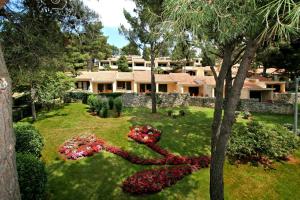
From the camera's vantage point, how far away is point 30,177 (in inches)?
365

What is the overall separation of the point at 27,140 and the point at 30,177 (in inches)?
201

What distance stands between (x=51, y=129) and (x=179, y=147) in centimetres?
1063

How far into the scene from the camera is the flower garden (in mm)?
12406

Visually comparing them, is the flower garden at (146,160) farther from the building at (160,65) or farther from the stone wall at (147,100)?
the building at (160,65)

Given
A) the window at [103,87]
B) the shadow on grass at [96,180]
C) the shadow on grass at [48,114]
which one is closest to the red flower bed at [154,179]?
the shadow on grass at [96,180]

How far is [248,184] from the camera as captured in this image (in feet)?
42.1

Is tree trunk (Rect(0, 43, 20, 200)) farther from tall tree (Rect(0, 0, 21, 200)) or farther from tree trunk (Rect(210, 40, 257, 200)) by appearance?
tree trunk (Rect(210, 40, 257, 200))

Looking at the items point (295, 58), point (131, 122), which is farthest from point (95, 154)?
point (295, 58)

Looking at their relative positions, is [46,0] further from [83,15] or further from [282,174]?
[282,174]

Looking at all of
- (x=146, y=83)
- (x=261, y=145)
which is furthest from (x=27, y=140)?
(x=146, y=83)

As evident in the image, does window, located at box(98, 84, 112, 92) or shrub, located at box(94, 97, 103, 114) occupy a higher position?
window, located at box(98, 84, 112, 92)

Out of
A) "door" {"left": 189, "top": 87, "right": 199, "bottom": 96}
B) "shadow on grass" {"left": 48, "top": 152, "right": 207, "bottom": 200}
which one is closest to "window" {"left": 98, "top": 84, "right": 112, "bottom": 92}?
"door" {"left": 189, "top": 87, "right": 199, "bottom": 96}

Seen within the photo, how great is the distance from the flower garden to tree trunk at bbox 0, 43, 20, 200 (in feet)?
25.3

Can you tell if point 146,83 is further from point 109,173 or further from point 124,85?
point 109,173
